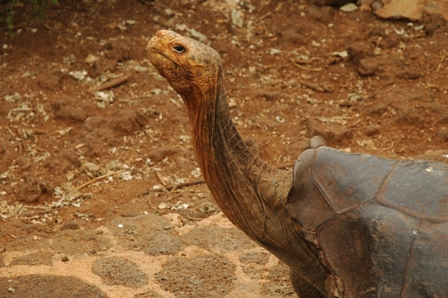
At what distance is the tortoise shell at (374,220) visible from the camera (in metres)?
2.72

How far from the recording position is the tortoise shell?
272 centimetres

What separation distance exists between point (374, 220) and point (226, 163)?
808 mm

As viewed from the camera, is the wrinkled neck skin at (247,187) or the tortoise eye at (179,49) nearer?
the tortoise eye at (179,49)

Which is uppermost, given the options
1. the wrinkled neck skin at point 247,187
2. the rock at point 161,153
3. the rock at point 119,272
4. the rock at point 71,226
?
the wrinkled neck skin at point 247,187

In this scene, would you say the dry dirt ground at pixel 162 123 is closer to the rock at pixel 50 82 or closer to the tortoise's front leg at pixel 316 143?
the rock at pixel 50 82

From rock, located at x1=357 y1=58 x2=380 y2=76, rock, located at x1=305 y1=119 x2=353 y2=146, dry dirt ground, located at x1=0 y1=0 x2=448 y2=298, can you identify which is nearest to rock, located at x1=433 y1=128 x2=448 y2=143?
dry dirt ground, located at x1=0 y1=0 x2=448 y2=298

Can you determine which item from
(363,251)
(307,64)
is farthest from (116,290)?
(307,64)

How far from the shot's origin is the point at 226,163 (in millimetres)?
3322

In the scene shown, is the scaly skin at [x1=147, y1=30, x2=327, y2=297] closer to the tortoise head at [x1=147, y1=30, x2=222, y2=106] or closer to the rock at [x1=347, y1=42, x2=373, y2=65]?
the tortoise head at [x1=147, y1=30, x2=222, y2=106]

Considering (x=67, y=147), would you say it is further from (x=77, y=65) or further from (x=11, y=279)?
(x=11, y=279)

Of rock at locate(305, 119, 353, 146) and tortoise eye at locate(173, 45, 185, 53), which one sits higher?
tortoise eye at locate(173, 45, 185, 53)

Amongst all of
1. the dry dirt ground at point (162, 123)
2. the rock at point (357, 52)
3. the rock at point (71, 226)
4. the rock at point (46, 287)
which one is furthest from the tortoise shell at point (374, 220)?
the rock at point (357, 52)

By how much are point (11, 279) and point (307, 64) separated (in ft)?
13.6

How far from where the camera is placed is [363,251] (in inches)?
113
